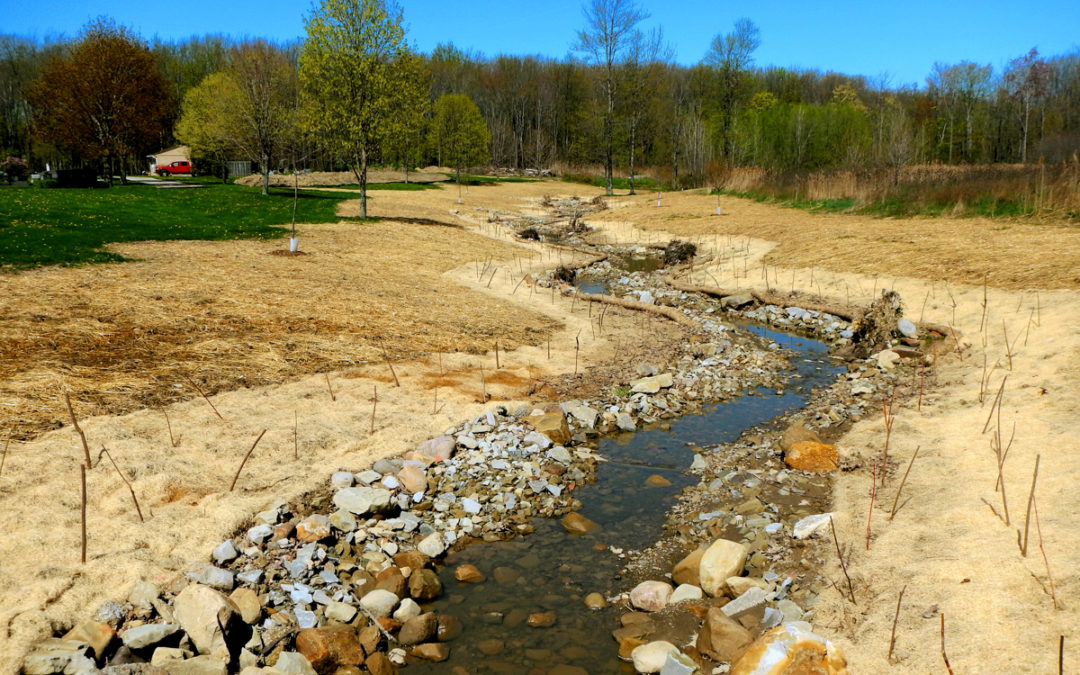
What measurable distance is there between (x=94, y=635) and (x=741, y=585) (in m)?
4.17

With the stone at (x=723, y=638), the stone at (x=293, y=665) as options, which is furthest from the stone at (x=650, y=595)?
the stone at (x=293, y=665)

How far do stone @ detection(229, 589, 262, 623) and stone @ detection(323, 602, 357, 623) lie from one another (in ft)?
1.45

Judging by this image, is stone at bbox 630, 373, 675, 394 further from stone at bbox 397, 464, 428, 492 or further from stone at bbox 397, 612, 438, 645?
stone at bbox 397, 612, 438, 645

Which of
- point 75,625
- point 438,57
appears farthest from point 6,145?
point 75,625

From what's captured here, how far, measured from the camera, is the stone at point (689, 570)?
5.00 m

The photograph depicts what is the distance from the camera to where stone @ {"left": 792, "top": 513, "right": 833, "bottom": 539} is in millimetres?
5371

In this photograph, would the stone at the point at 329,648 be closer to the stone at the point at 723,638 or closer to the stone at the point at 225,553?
the stone at the point at 225,553

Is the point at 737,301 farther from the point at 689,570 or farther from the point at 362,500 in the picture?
the point at 362,500

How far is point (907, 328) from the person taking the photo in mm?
11469

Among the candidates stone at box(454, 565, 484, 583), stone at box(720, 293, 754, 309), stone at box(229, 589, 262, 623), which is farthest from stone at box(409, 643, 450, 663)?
stone at box(720, 293, 754, 309)

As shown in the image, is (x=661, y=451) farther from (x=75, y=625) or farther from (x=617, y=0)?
(x=617, y=0)

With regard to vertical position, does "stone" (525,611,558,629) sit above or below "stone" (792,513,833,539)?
below

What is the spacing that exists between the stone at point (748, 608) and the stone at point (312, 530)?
3.10 m

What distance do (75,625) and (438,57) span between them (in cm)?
10359
